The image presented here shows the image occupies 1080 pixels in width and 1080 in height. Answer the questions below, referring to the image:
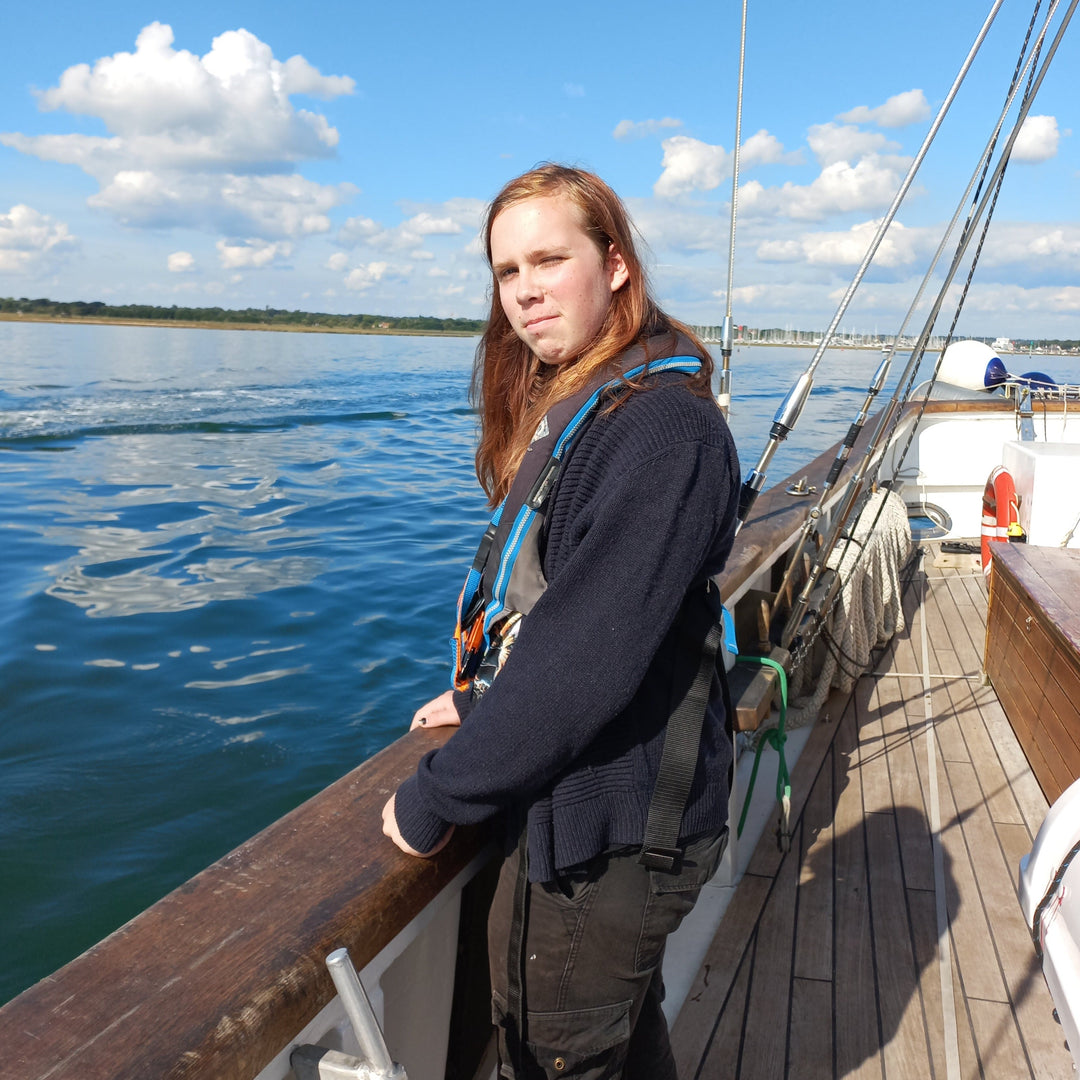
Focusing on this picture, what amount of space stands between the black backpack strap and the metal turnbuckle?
35cm

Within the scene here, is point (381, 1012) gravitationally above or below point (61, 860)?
above

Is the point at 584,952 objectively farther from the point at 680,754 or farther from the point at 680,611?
the point at 680,611

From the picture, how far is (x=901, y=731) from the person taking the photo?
3270 mm

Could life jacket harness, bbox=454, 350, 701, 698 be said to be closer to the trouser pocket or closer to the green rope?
the trouser pocket

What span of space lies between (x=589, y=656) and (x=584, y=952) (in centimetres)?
39

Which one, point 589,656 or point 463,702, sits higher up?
point 589,656

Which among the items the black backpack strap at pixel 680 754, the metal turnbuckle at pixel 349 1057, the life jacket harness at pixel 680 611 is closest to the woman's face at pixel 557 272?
the life jacket harness at pixel 680 611

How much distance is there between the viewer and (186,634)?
563cm

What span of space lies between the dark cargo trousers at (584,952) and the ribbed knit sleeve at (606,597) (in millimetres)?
172

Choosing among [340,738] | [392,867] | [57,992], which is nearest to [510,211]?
[392,867]

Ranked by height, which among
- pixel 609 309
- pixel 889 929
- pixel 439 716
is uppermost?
pixel 609 309

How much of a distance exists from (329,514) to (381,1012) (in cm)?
840

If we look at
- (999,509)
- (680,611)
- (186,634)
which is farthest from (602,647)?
(186,634)

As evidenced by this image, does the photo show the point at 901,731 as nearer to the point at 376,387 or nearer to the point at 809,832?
the point at 809,832
